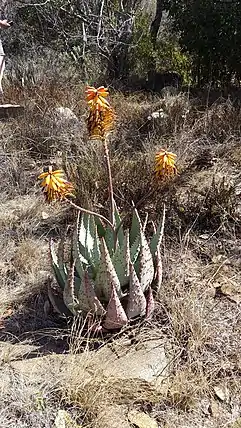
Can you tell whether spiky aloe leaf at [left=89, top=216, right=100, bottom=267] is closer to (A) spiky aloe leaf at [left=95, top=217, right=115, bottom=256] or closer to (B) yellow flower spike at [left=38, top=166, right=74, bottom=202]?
(A) spiky aloe leaf at [left=95, top=217, right=115, bottom=256]

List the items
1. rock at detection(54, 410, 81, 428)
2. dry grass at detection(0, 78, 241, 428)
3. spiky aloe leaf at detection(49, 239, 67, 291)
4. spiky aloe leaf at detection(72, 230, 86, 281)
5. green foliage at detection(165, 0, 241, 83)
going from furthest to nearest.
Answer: green foliage at detection(165, 0, 241, 83) → spiky aloe leaf at detection(49, 239, 67, 291) → spiky aloe leaf at detection(72, 230, 86, 281) → dry grass at detection(0, 78, 241, 428) → rock at detection(54, 410, 81, 428)

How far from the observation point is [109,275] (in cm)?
235

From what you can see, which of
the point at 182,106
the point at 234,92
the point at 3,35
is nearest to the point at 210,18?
the point at 234,92

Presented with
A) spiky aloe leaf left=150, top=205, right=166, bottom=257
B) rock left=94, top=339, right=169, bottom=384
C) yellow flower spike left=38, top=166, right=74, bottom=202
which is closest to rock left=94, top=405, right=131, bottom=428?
rock left=94, top=339, right=169, bottom=384

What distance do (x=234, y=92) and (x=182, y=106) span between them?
153 cm

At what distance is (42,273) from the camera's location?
3127mm

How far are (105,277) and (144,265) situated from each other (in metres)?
0.21

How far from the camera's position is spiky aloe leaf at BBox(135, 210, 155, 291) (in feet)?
7.98

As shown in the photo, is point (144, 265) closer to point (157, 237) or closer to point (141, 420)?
point (157, 237)

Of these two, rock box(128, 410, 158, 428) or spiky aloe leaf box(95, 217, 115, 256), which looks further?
spiky aloe leaf box(95, 217, 115, 256)

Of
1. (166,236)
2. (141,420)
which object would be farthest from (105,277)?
(166,236)

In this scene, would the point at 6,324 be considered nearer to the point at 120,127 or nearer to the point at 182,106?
the point at 120,127

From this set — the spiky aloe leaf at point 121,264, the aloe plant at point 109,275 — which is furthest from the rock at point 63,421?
the spiky aloe leaf at point 121,264

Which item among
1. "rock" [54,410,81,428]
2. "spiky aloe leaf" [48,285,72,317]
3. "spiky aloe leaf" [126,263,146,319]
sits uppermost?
"spiky aloe leaf" [126,263,146,319]
